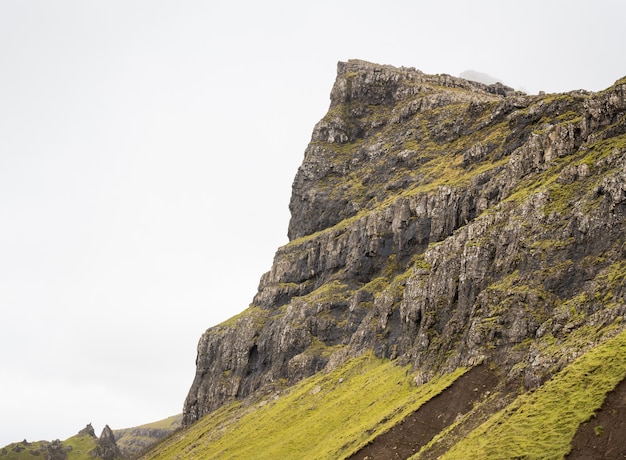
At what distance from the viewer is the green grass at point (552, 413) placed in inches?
2213

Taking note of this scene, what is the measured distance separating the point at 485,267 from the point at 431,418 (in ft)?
107

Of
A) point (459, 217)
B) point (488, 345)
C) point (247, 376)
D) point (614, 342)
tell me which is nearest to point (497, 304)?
point (488, 345)

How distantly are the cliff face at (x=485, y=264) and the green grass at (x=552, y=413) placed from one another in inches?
234

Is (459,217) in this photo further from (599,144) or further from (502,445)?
(502,445)

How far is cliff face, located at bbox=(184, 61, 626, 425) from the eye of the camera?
8338 cm

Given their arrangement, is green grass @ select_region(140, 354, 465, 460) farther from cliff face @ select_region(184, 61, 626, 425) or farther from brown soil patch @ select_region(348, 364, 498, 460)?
cliff face @ select_region(184, 61, 626, 425)

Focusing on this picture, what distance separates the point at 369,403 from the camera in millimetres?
111062

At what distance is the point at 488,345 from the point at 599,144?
4397 centimetres

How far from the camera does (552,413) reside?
59.7 metres

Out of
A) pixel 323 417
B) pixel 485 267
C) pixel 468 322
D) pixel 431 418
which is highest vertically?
pixel 485 267

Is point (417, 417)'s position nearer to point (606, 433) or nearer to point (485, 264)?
point (485, 264)

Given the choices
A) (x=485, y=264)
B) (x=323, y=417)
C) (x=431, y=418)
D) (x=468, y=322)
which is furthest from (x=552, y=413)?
(x=323, y=417)

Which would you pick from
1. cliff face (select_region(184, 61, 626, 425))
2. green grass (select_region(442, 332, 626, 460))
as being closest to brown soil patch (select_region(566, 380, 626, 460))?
green grass (select_region(442, 332, 626, 460))

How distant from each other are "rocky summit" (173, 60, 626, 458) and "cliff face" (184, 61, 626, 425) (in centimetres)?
30
